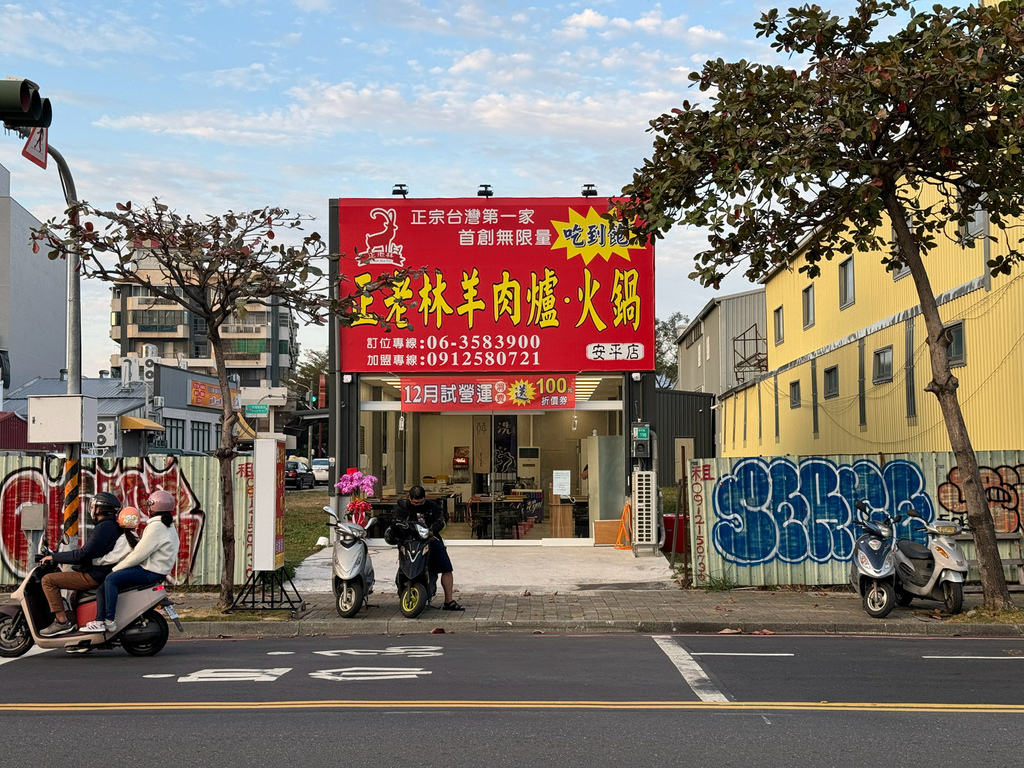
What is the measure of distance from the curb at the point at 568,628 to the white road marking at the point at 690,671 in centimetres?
74

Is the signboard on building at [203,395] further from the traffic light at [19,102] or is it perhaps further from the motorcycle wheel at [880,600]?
the traffic light at [19,102]

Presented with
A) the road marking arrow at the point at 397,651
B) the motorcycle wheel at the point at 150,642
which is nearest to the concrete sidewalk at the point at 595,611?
the road marking arrow at the point at 397,651

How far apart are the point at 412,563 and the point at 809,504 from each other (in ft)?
20.2

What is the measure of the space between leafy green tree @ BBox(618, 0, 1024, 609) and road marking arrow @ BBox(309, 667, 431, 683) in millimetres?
6367

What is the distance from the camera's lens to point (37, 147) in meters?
11.1

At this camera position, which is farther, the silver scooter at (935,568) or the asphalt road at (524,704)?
the silver scooter at (935,568)

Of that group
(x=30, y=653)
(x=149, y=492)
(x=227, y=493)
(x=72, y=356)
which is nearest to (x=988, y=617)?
(x=227, y=493)

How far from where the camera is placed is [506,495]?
827 inches

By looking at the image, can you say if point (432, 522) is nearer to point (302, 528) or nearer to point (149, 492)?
point (149, 492)

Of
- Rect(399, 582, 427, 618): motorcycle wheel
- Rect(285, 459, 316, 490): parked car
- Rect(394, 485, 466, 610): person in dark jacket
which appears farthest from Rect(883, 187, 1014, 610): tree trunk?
Rect(285, 459, 316, 490): parked car

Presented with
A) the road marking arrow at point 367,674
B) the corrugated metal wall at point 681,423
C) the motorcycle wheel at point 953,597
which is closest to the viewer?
the road marking arrow at point 367,674

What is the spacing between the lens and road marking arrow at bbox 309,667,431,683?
28.9 ft

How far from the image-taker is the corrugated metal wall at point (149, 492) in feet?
50.1

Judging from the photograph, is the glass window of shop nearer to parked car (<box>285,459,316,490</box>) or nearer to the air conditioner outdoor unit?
the air conditioner outdoor unit
